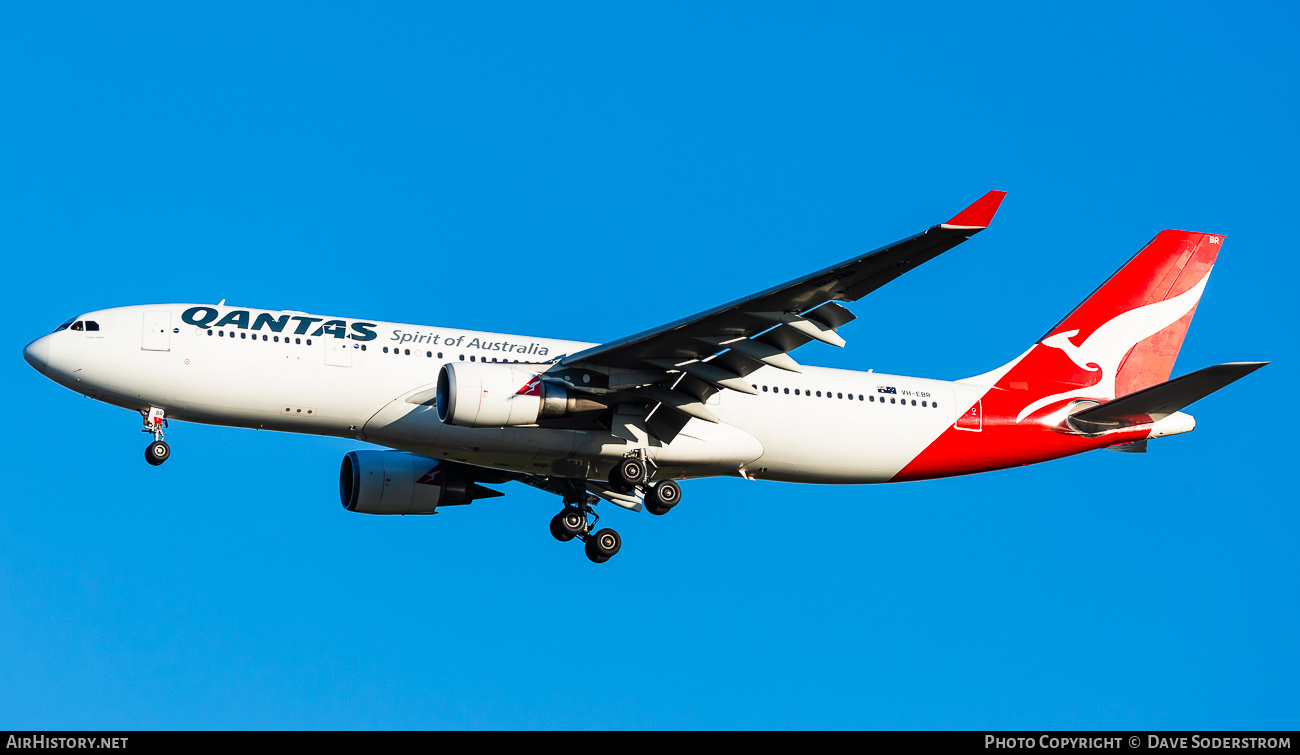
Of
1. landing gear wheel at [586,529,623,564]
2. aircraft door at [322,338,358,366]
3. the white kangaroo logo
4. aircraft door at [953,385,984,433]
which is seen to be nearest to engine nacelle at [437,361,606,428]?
aircraft door at [322,338,358,366]

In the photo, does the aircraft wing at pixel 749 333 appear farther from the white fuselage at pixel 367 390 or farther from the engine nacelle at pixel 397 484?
the engine nacelle at pixel 397 484

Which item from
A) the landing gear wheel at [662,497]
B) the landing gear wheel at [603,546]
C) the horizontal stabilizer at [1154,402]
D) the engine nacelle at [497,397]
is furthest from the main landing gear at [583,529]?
the horizontal stabilizer at [1154,402]

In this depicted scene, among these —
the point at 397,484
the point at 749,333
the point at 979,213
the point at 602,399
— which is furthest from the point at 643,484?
the point at 979,213

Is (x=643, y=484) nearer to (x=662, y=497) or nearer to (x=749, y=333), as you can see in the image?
(x=662, y=497)

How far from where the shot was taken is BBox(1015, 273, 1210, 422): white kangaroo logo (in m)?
32.0

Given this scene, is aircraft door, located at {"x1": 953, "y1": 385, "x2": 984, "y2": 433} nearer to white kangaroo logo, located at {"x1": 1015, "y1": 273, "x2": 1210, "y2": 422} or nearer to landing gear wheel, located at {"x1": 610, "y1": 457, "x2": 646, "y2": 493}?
white kangaroo logo, located at {"x1": 1015, "y1": 273, "x2": 1210, "y2": 422}

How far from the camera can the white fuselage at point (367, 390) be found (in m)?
26.5

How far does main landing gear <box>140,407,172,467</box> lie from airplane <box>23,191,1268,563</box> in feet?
0.10

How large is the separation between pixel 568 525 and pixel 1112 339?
14455mm

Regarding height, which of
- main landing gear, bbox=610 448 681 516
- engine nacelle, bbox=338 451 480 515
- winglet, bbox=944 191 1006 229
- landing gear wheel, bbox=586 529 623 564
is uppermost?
winglet, bbox=944 191 1006 229

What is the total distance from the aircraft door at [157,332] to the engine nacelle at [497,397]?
18.7 ft

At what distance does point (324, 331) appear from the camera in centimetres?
2708
